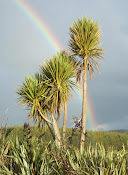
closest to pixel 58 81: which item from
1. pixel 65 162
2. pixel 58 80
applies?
pixel 58 80

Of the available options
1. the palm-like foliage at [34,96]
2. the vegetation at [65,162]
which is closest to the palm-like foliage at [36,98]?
the palm-like foliage at [34,96]

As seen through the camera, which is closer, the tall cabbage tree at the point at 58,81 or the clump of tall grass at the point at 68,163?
the clump of tall grass at the point at 68,163

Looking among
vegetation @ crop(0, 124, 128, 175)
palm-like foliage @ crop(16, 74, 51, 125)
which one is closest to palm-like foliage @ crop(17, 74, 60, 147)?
palm-like foliage @ crop(16, 74, 51, 125)

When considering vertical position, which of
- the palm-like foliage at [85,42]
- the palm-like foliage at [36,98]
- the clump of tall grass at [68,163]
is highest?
the palm-like foliage at [85,42]

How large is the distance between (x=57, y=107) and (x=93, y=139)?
7.63m

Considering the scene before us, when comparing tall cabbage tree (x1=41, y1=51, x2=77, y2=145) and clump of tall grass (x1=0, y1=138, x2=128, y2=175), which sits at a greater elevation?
tall cabbage tree (x1=41, y1=51, x2=77, y2=145)

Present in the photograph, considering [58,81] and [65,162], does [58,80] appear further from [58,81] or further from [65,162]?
[65,162]

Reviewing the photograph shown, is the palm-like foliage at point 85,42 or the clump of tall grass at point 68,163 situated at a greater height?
the palm-like foliage at point 85,42

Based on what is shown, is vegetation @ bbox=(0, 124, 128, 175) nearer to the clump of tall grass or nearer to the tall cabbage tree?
the clump of tall grass

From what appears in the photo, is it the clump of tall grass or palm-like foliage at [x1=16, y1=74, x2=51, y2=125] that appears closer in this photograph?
the clump of tall grass

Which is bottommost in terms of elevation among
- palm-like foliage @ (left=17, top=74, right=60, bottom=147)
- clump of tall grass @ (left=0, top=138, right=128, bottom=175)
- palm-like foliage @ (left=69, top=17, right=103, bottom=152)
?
clump of tall grass @ (left=0, top=138, right=128, bottom=175)

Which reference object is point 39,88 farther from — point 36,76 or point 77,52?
point 77,52

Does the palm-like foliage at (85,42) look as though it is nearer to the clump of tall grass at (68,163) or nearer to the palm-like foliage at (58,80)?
the palm-like foliage at (58,80)

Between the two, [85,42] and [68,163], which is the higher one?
[85,42]
